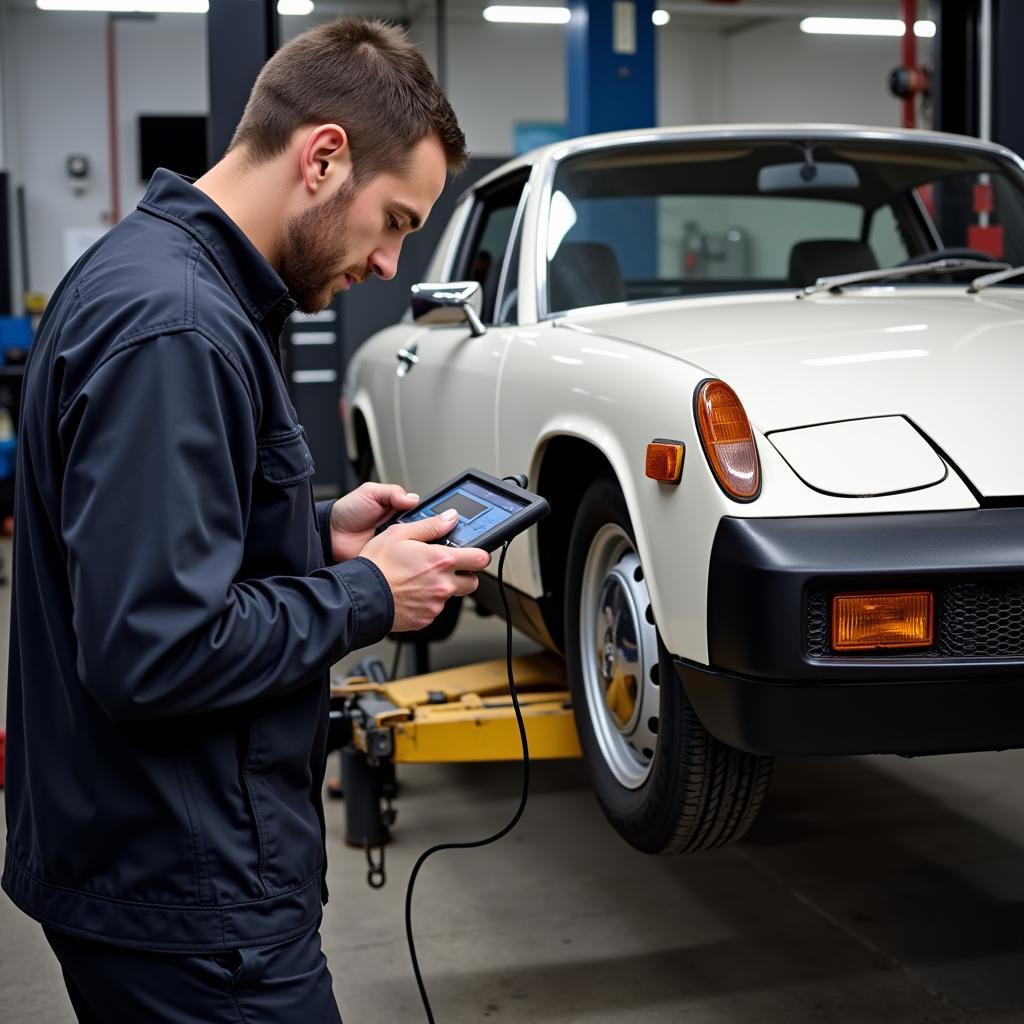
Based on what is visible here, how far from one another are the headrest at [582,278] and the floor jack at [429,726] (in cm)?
95

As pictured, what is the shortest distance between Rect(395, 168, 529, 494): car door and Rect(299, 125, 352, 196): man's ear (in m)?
1.86

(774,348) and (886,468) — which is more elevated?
(774,348)

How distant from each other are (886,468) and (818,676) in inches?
13.9

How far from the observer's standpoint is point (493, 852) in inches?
138

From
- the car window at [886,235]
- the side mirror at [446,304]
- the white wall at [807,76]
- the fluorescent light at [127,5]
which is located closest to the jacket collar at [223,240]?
the side mirror at [446,304]

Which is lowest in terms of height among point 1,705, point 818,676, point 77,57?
point 1,705

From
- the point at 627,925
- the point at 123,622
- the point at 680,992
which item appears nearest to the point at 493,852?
the point at 627,925

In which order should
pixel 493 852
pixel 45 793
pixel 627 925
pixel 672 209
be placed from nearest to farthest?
1. pixel 45 793
2. pixel 627 925
3. pixel 493 852
4. pixel 672 209

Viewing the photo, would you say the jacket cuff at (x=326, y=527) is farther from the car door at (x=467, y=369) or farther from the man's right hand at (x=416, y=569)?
the car door at (x=467, y=369)

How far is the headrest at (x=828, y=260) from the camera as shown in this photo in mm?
3740

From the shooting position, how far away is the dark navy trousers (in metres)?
1.35

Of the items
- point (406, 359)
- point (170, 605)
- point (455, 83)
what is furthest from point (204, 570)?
point (455, 83)

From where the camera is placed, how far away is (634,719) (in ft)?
8.78

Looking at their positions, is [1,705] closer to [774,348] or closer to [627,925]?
[627,925]
